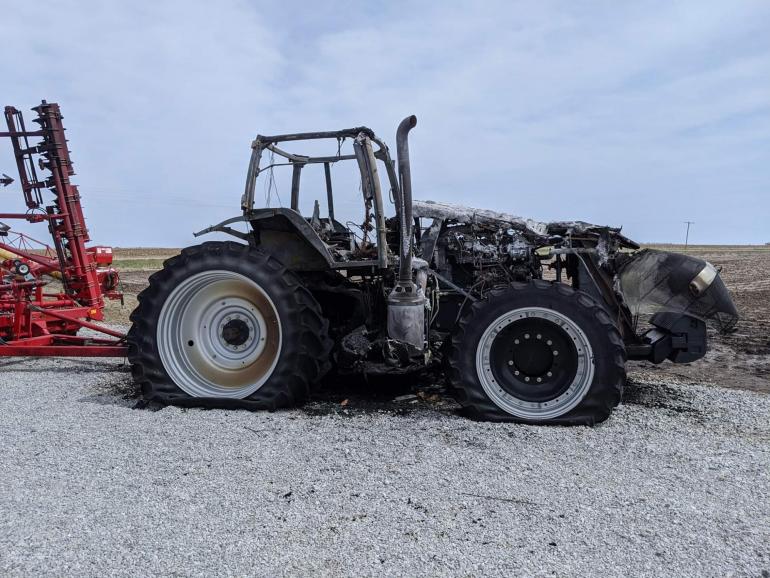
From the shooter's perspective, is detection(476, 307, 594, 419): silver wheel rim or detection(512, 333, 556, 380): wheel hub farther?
detection(512, 333, 556, 380): wheel hub

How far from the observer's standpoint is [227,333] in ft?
16.2

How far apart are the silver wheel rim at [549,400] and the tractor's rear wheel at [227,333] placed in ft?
4.24

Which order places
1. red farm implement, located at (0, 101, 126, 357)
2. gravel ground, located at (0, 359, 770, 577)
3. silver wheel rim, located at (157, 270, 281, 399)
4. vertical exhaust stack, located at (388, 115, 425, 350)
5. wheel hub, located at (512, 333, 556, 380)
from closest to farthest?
1. gravel ground, located at (0, 359, 770, 577)
2. wheel hub, located at (512, 333, 556, 380)
3. vertical exhaust stack, located at (388, 115, 425, 350)
4. silver wheel rim, located at (157, 270, 281, 399)
5. red farm implement, located at (0, 101, 126, 357)

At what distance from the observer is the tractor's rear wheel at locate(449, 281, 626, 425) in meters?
4.20

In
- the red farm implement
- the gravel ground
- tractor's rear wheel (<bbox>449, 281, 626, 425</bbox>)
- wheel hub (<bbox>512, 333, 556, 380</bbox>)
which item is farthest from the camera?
the red farm implement

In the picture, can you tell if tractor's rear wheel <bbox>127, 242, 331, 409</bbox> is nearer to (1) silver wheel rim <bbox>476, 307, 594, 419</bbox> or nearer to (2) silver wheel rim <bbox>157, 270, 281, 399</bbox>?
(2) silver wheel rim <bbox>157, 270, 281, 399</bbox>

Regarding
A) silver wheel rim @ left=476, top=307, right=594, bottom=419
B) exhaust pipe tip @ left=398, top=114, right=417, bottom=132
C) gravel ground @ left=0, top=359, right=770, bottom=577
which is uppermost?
exhaust pipe tip @ left=398, top=114, right=417, bottom=132

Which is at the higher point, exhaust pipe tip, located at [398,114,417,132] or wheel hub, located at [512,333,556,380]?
exhaust pipe tip, located at [398,114,417,132]

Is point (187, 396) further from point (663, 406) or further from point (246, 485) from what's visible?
point (663, 406)

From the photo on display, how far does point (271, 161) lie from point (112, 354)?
2.60 m

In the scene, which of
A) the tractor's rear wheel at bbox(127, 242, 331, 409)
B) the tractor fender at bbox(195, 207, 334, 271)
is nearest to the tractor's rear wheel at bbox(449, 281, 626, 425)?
the tractor's rear wheel at bbox(127, 242, 331, 409)

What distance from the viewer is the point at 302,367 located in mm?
4574

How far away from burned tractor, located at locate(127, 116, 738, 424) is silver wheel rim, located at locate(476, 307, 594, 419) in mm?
11

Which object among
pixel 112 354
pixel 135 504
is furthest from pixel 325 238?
pixel 135 504
